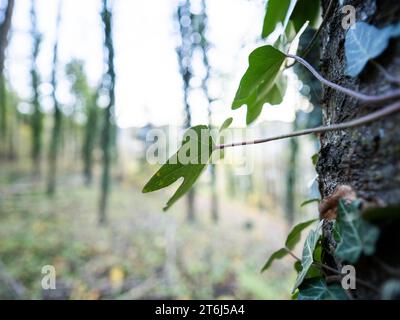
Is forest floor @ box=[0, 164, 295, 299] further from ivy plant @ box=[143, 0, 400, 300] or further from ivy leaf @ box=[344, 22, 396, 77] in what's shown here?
ivy leaf @ box=[344, 22, 396, 77]

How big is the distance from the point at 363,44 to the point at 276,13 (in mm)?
270

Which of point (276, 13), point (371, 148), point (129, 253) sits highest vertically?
point (276, 13)

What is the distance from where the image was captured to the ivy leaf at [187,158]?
0.49 meters

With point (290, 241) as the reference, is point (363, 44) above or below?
above

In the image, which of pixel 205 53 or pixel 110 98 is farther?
pixel 205 53

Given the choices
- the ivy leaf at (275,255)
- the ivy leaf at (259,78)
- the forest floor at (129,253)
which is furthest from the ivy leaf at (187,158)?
the forest floor at (129,253)

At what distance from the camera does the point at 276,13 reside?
60cm

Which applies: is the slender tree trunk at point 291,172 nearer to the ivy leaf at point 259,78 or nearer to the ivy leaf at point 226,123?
the ivy leaf at point 259,78

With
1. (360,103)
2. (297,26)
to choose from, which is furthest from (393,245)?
(297,26)

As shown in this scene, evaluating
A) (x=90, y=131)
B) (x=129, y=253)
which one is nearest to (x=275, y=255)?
(x=129, y=253)

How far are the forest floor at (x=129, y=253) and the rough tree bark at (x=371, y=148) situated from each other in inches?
165

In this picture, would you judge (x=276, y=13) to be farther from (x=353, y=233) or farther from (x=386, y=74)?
(x=353, y=233)

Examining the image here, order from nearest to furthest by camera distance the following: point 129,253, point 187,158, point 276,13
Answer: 1. point 187,158
2. point 276,13
3. point 129,253

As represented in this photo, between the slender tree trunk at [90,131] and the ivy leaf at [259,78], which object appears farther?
the slender tree trunk at [90,131]
